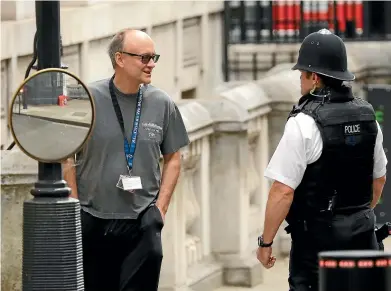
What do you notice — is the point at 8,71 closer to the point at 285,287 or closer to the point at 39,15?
the point at 285,287

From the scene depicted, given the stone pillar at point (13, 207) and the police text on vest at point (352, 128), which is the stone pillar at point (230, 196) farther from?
the police text on vest at point (352, 128)

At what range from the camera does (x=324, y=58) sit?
10.6 meters

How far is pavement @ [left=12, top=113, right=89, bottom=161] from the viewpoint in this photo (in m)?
10.0

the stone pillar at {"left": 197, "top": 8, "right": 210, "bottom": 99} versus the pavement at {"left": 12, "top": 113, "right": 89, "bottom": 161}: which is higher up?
the stone pillar at {"left": 197, "top": 8, "right": 210, "bottom": 99}

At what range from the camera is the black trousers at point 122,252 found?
10586mm

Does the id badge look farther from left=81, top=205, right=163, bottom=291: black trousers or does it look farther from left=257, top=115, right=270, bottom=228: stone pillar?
left=257, top=115, right=270, bottom=228: stone pillar

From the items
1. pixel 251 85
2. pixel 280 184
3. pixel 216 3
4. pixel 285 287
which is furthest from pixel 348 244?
pixel 216 3

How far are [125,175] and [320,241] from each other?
1033mm

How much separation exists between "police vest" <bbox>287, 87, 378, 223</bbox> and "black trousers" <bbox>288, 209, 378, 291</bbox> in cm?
6

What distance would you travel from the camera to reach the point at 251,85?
16.0 meters

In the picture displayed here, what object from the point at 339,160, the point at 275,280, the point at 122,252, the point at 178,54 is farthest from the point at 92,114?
the point at 178,54

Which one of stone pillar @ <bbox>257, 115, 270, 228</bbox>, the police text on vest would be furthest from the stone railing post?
the police text on vest

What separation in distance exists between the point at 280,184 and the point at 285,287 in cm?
445

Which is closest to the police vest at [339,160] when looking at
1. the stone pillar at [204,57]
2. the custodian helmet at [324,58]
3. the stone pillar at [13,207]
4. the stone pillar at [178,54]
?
the custodian helmet at [324,58]
